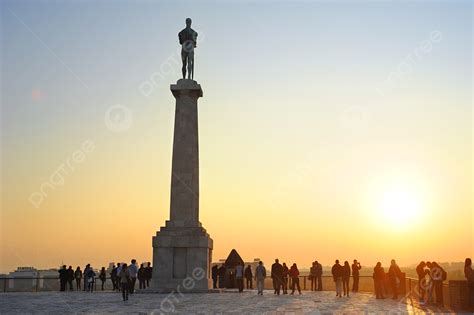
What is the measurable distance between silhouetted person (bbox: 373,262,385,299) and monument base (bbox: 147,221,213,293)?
873 centimetres

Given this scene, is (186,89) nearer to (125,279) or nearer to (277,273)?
(277,273)

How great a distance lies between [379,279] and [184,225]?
10.5m

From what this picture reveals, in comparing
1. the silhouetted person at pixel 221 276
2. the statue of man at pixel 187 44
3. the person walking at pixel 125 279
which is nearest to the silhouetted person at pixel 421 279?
the person walking at pixel 125 279

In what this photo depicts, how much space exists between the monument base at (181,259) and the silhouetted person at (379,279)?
28.6ft

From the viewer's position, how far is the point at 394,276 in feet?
89.0

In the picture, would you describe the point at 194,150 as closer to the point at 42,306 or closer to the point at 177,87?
the point at 177,87

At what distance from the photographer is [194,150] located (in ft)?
105

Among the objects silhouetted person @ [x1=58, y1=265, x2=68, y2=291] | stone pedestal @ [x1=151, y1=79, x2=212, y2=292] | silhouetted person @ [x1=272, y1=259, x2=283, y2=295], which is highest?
stone pedestal @ [x1=151, y1=79, x2=212, y2=292]

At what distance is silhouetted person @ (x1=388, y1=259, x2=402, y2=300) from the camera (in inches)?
1041

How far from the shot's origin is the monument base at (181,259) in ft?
98.8

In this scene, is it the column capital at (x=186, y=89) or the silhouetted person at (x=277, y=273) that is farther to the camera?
the column capital at (x=186, y=89)

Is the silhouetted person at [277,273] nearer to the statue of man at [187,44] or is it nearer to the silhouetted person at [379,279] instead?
the silhouetted person at [379,279]

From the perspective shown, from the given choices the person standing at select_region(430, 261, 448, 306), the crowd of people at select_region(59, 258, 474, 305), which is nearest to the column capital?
the crowd of people at select_region(59, 258, 474, 305)

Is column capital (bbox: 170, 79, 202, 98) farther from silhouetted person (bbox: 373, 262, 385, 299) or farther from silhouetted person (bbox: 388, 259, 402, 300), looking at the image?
silhouetted person (bbox: 388, 259, 402, 300)
